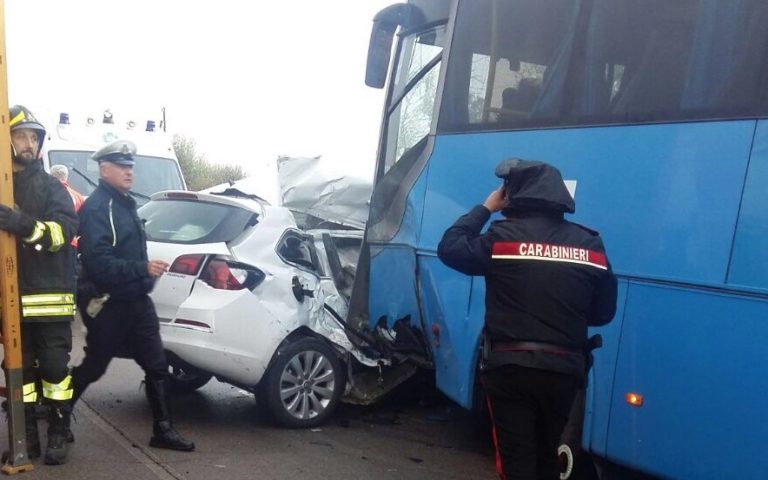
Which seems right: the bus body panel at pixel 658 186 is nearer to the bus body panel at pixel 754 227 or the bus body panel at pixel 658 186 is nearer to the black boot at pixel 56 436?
the bus body panel at pixel 754 227

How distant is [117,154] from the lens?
5.68 meters

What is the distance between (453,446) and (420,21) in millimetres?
3305

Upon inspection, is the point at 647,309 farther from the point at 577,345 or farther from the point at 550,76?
the point at 550,76

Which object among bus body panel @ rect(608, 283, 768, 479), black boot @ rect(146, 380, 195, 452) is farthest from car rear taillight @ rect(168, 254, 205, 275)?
bus body panel @ rect(608, 283, 768, 479)

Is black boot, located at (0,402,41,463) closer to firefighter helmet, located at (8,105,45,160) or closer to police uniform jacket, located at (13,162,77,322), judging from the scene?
police uniform jacket, located at (13,162,77,322)

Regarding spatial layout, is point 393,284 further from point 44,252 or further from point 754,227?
point 754,227

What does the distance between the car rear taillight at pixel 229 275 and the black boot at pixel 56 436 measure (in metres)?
1.43

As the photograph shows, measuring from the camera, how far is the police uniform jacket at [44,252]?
5.28 meters

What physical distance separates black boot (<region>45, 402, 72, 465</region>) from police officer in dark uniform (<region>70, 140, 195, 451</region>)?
27cm

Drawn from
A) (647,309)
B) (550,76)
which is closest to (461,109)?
(550,76)

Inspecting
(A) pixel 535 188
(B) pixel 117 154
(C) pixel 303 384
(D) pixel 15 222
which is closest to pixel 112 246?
(B) pixel 117 154

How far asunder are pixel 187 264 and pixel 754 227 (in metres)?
3.91

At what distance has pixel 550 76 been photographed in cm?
559

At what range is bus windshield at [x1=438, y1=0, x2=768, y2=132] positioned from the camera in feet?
14.7
